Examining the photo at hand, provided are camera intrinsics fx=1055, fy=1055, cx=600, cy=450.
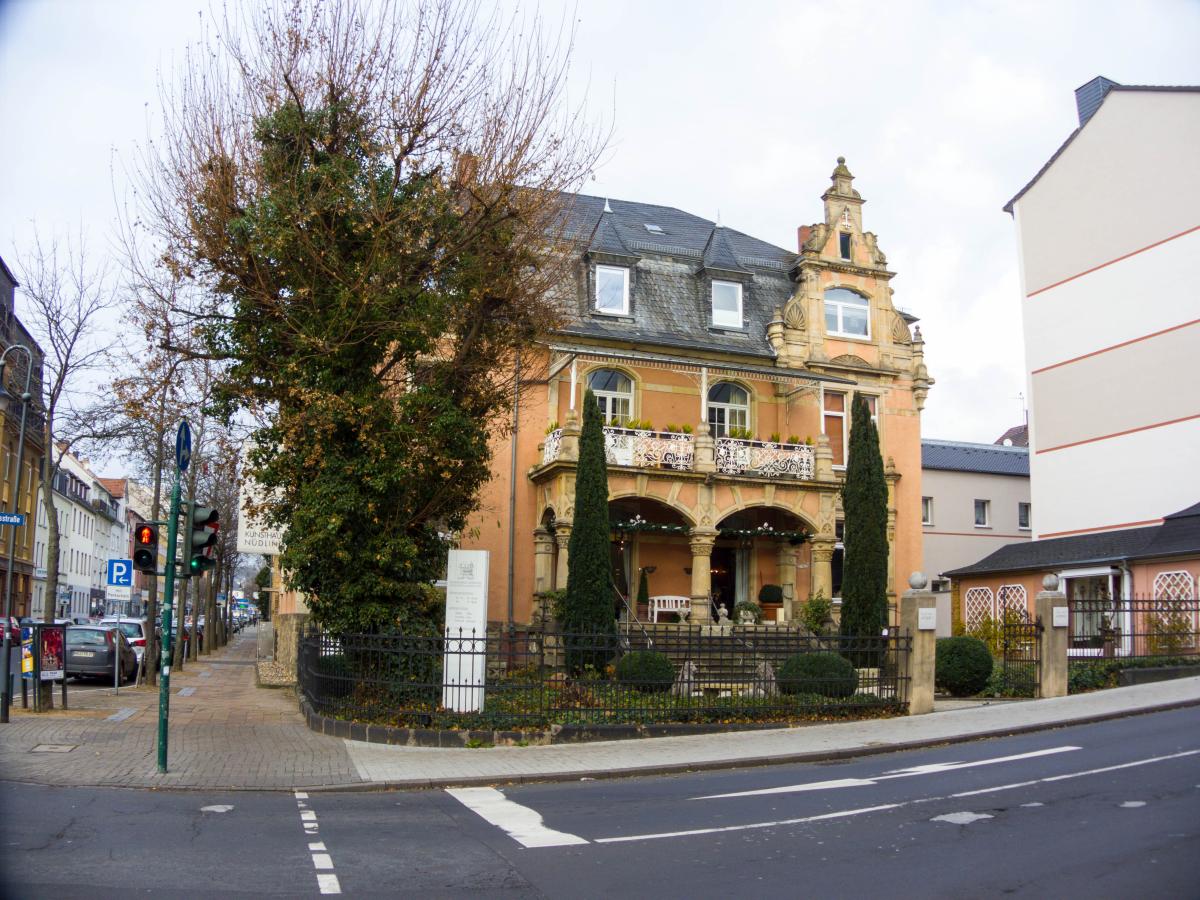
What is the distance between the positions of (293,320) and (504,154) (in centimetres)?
399

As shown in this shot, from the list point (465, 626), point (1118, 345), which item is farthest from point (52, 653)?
point (1118, 345)

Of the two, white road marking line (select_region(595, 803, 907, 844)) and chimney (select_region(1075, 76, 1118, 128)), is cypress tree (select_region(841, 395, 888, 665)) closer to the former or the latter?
white road marking line (select_region(595, 803, 907, 844))

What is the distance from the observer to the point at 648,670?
15.3m

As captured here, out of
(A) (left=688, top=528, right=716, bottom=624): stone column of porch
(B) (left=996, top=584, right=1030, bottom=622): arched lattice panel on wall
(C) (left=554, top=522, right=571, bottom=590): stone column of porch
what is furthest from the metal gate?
(B) (left=996, top=584, right=1030, bottom=622): arched lattice panel on wall

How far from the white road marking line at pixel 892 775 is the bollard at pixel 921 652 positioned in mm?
3868

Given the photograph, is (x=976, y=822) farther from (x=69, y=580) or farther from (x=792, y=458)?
(x=69, y=580)

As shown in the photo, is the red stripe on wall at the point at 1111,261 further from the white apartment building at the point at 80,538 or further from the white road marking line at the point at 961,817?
the white apartment building at the point at 80,538

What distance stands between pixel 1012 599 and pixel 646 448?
12142mm

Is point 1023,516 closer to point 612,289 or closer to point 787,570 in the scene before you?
point 787,570

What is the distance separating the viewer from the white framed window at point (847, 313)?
31.5m

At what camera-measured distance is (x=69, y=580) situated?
244 feet

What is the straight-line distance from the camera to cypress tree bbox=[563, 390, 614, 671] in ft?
72.5

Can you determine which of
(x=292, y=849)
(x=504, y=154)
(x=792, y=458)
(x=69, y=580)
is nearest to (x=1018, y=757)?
(x=292, y=849)

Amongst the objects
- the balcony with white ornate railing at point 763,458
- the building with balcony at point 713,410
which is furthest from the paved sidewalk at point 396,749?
the balcony with white ornate railing at point 763,458
